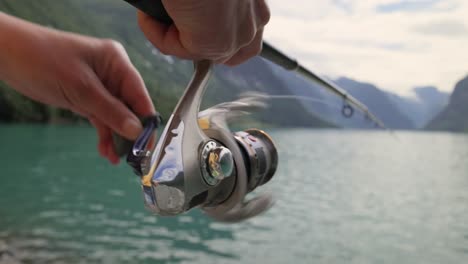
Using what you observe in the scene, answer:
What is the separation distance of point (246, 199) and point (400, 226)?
20.9 meters

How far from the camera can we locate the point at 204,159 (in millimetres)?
896

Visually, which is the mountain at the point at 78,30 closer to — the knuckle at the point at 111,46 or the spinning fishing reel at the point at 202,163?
the knuckle at the point at 111,46

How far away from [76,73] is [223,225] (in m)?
17.2

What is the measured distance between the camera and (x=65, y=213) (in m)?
17.8

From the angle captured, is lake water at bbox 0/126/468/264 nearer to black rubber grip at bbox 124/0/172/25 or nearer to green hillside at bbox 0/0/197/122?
black rubber grip at bbox 124/0/172/25

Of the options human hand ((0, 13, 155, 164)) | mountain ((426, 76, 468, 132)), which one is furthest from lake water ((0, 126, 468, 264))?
mountain ((426, 76, 468, 132))

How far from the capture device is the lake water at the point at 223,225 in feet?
44.1

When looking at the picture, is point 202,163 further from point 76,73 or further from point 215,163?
point 76,73

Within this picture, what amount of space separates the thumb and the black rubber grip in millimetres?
706

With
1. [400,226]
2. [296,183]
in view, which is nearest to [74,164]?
[296,183]

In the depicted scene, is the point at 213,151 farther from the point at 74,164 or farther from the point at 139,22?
the point at 74,164

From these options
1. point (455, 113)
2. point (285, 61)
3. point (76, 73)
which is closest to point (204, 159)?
point (285, 61)

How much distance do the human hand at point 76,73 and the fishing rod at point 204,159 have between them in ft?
0.98

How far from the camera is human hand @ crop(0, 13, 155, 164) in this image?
4.84ft
